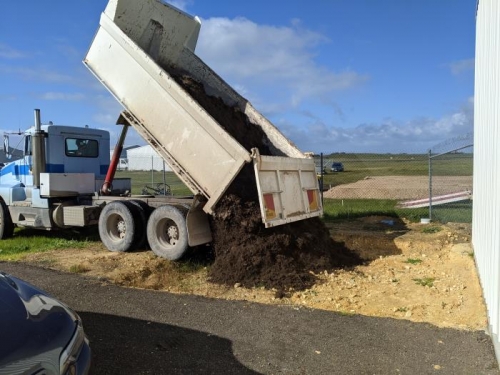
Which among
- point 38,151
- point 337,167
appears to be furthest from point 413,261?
point 337,167

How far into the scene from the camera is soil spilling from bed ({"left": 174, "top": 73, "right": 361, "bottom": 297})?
7168 millimetres

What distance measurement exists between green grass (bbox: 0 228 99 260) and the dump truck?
47 cm

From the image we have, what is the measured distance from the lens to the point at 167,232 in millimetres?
9062

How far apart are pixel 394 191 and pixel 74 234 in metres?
14.8

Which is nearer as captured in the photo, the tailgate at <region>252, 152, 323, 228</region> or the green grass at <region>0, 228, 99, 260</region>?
the tailgate at <region>252, 152, 323, 228</region>

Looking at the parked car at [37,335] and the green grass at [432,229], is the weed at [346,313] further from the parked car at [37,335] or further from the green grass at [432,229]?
the green grass at [432,229]

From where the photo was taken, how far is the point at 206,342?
4.94 m

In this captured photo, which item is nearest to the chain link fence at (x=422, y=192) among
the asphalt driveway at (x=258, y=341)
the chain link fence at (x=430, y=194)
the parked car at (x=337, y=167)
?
the chain link fence at (x=430, y=194)

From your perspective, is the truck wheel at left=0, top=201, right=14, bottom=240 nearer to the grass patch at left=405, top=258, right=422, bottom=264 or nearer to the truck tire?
the truck tire

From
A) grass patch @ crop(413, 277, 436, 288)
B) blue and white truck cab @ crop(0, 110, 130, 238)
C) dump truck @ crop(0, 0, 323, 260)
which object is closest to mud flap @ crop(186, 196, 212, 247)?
dump truck @ crop(0, 0, 323, 260)

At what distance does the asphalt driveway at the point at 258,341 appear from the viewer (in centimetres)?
437

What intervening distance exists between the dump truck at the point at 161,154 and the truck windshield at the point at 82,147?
9 cm

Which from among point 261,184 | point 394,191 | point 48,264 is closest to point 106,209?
point 48,264

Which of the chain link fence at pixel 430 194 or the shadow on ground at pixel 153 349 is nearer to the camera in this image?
the shadow on ground at pixel 153 349
